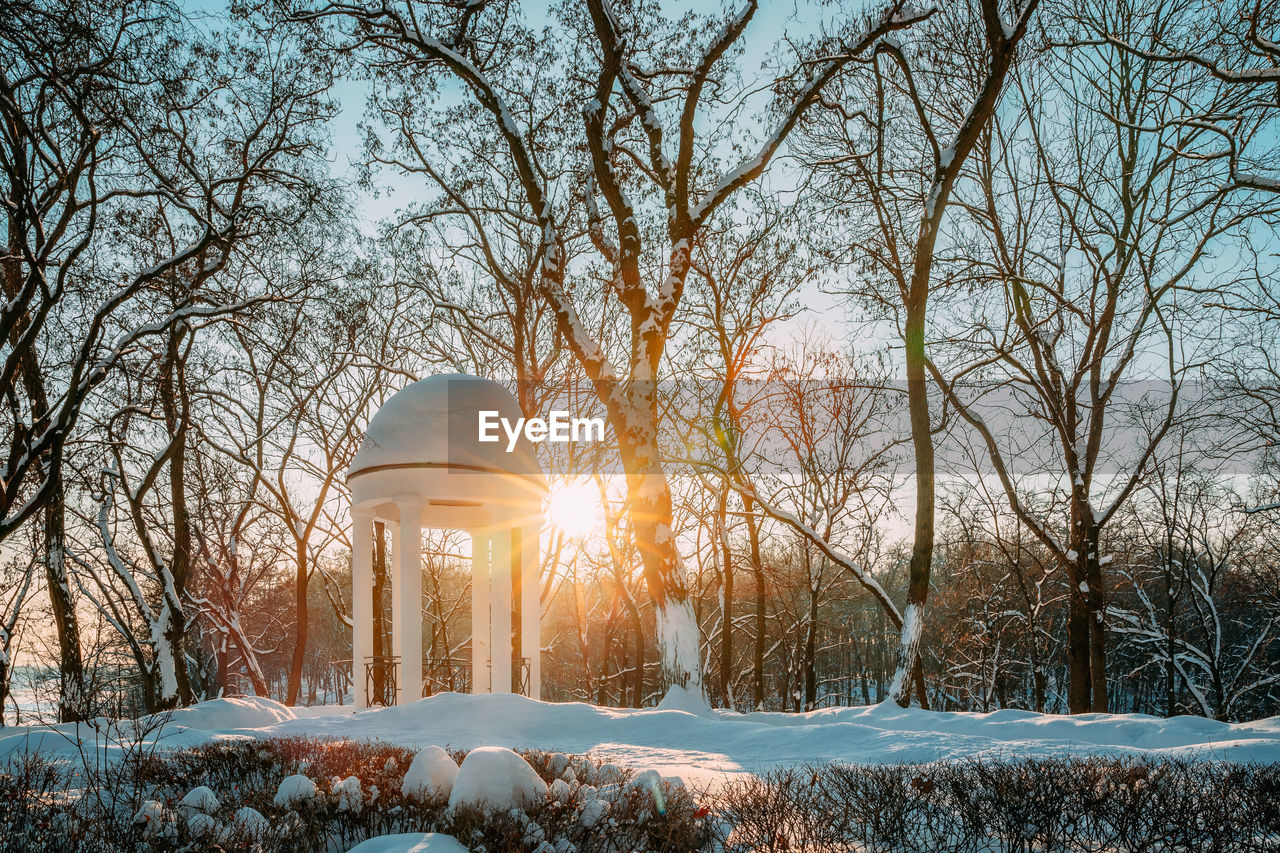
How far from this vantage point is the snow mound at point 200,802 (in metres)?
4.38

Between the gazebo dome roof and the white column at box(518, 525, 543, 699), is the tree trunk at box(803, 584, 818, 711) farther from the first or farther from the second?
the gazebo dome roof

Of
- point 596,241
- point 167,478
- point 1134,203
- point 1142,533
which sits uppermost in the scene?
point 1134,203

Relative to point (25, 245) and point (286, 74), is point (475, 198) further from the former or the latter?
point (25, 245)

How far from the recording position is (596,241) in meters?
14.1

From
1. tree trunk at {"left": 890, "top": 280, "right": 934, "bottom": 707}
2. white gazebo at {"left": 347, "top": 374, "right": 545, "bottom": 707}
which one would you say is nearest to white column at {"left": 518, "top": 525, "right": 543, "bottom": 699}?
white gazebo at {"left": 347, "top": 374, "right": 545, "bottom": 707}

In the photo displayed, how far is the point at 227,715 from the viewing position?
1023cm

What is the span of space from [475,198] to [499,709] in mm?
14417

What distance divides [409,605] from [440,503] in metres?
2.26

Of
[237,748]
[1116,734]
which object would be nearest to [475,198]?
[237,748]

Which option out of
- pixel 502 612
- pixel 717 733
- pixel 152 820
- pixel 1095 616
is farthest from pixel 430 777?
pixel 1095 616

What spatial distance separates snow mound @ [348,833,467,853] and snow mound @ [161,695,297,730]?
291 inches

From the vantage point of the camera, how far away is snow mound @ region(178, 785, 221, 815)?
14.4ft

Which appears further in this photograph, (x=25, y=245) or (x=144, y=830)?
(x=25, y=245)

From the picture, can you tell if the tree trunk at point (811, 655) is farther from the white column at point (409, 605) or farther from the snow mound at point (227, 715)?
the snow mound at point (227, 715)
